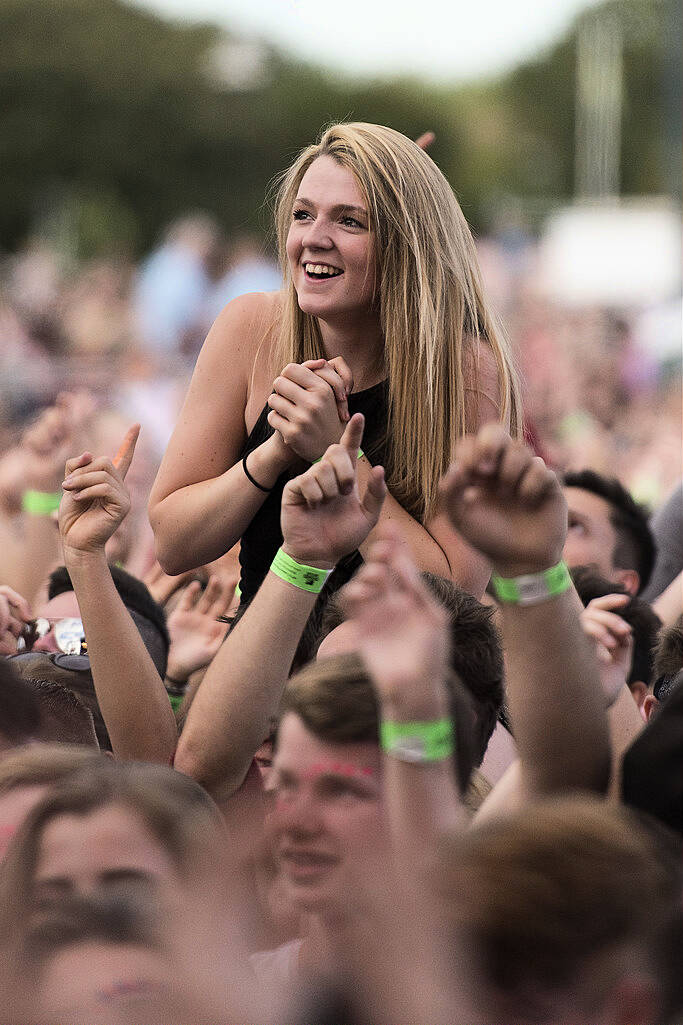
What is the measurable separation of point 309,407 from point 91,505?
466mm

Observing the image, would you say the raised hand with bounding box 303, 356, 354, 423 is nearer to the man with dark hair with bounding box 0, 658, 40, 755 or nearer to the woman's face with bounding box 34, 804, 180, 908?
the man with dark hair with bounding box 0, 658, 40, 755

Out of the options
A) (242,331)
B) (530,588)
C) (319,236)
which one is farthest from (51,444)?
(530,588)

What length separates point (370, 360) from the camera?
3020mm

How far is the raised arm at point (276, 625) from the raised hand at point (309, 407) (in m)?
0.12

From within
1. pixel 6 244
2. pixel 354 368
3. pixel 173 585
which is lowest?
pixel 6 244

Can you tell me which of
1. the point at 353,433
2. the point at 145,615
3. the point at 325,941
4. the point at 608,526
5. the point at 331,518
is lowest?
the point at 608,526

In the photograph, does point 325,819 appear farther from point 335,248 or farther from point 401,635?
point 335,248

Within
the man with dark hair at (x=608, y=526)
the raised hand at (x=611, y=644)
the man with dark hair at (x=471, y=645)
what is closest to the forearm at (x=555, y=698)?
the raised hand at (x=611, y=644)

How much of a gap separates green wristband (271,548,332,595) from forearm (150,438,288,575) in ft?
0.99

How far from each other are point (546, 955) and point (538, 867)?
10cm

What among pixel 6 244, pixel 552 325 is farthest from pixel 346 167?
pixel 6 244

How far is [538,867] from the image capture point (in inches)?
59.7

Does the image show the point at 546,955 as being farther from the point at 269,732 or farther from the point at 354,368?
the point at 354,368

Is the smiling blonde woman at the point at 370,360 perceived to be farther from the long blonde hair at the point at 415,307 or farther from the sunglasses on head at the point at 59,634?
the sunglasses on head at the point at 59,634
